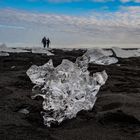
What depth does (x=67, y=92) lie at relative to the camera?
4.73m

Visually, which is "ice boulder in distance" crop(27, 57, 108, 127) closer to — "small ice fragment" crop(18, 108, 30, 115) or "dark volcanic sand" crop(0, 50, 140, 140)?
"dark volcanic sand" crop(0, 50, 140, 140)

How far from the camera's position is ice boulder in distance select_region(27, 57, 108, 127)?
4.50 m

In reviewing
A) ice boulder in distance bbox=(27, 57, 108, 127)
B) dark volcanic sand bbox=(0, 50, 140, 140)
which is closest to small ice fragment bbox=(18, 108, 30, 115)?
dark volcanic sand bbox=(0, 50, 140, 140)

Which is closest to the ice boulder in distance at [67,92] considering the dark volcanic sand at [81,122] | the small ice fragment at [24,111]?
the dark volcanic sand at [81,122]

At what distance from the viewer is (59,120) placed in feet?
14.5

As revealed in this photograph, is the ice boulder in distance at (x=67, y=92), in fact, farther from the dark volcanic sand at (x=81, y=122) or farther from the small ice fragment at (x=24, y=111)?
the small ice fragment at (x=24, y=111)

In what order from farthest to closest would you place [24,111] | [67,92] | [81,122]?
[24,111] < [67,92] < [81,122]

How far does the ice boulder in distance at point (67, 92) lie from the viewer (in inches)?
177

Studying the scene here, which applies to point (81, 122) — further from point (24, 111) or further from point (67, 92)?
point (24, 111)

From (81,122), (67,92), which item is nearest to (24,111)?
(67,92)

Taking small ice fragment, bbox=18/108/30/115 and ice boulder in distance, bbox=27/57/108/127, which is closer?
ice boulder in distance, bbox=27/57/108/127

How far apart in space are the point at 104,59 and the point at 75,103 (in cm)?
783

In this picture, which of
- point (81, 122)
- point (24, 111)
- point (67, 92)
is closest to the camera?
point (81, 122)

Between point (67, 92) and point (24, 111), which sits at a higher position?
point (67, 92)
